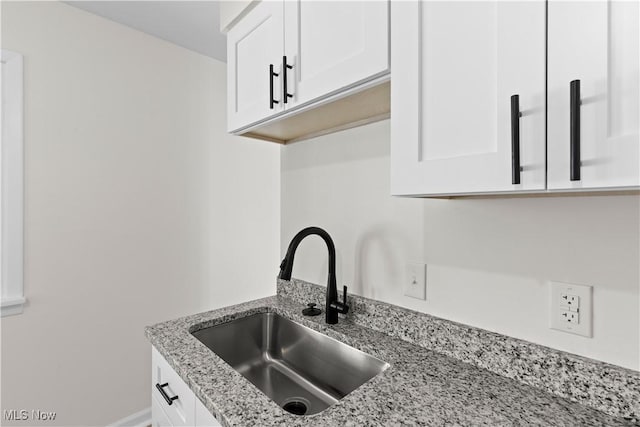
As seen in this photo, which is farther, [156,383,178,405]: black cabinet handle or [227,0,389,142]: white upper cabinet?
[156,383,178,405]: black cabinet handle

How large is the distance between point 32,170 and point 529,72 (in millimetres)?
2172

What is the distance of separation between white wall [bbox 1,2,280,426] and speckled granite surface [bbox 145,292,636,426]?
1.22 metres

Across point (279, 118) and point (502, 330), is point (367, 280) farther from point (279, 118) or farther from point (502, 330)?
point (279, 118)

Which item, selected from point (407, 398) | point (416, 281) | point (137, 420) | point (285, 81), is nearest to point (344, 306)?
point (416, 281)

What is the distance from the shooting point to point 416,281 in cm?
110

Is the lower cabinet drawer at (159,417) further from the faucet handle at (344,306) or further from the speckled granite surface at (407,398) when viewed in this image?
the faucet handle at (344,306)

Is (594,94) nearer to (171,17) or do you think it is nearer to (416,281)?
(416,281)

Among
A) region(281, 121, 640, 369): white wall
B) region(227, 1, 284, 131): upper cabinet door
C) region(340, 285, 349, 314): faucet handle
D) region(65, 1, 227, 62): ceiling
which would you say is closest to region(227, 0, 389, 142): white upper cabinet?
region(227, 1, 284, 131): upper cabinet door

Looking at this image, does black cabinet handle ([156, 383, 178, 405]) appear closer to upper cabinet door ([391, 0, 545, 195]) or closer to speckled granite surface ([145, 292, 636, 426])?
speckled granite surface ([145, 292, 636, 426])

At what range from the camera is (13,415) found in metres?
1.67

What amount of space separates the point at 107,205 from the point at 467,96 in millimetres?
2037

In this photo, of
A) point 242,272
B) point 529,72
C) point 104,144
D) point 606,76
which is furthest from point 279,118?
point 242,272

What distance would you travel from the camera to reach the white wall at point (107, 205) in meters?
1.73

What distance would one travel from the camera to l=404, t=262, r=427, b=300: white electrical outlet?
109 cm
